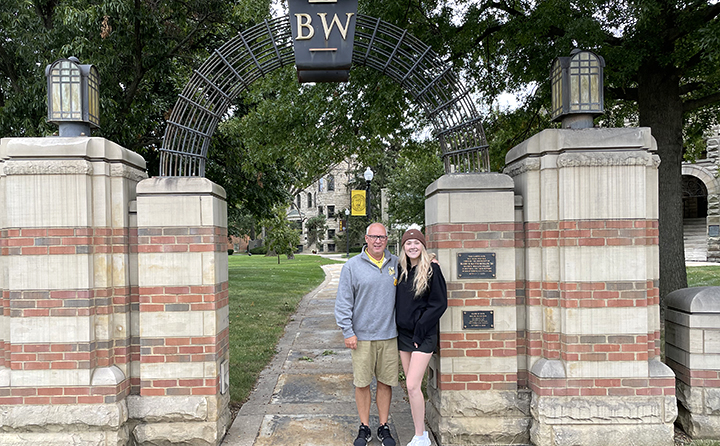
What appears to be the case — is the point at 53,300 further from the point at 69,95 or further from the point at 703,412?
the point at 703,412

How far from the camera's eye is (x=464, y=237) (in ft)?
14.4

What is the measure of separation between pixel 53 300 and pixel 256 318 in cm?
676

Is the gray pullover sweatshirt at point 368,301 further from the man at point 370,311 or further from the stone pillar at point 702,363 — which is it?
the stone pillar at point 702,363

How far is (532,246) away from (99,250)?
12.6ft

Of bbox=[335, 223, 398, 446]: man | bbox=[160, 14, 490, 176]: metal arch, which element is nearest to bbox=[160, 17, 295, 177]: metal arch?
bbox=[160, 14, 490, 176]: metal arch

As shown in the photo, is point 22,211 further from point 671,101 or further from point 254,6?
point 671,101

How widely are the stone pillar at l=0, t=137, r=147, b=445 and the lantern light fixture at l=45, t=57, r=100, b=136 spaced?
25 centimetres

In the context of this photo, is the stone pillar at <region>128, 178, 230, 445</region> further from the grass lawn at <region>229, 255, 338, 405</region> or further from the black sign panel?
the black sign panel

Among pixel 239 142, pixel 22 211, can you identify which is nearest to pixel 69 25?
pixel 239 142

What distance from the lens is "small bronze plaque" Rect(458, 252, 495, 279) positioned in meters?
4.37

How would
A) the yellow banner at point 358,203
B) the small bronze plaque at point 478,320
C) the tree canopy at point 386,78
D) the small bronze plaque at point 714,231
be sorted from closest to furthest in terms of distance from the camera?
the small bronze plaque at point 478,320 < the tree canopy at point 386,78 < the yellow banner at point 358,203 < the small bronze plaque at point 714,231

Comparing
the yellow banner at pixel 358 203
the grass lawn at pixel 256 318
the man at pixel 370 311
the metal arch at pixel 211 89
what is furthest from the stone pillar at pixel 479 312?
the yellow banner at pixel 358 203

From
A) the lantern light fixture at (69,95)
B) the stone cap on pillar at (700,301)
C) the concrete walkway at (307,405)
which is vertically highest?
the lantern light fixture at (69,95)

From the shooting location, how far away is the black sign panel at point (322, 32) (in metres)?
4.50
